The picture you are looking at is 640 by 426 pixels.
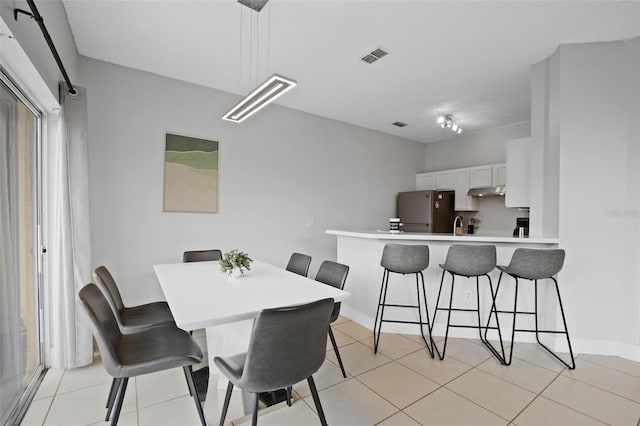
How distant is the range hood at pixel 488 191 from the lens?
15.5ft

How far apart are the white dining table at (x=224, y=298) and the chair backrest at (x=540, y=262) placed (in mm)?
1765

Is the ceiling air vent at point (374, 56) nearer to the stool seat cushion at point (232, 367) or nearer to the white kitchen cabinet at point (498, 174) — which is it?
the stool seat cushion at point (232, 367)

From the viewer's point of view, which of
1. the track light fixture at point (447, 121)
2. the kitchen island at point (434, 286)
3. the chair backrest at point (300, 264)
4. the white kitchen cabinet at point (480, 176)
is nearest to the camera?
the chair backrest at point (300, 264)

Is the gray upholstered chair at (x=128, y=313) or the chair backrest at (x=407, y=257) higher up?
the chair backrest at (x=407, y=257)

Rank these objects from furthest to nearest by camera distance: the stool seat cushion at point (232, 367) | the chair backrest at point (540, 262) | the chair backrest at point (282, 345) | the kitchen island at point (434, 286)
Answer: the kitchen island at point (434, 286)
the chair backrest at point (540, 262)
the stool seat cushion at point (232, 367)
the chair backrest at point (282, 345)

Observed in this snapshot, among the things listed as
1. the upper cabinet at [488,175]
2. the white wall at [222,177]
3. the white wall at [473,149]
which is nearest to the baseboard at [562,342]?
the white wall at [222,177]

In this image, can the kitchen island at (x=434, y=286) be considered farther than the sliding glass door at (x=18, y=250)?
Yes

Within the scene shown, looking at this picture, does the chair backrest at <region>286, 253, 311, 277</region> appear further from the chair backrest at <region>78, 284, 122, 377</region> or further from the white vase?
the chair backrest at <region>78, 284, 122, 377</region>

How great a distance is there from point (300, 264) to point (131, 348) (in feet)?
5.05

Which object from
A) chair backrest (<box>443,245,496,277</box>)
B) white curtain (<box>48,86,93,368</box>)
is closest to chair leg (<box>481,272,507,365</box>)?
chair backrest (<box>443,245,496,277</box>)

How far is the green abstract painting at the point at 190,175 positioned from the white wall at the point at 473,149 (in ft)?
14.1

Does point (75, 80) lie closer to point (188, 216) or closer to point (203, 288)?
point (188, 216)

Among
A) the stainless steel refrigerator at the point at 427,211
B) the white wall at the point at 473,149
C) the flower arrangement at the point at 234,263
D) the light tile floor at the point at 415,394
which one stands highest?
the white wall at the point at 473,149

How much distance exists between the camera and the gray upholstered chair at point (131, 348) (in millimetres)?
1511
